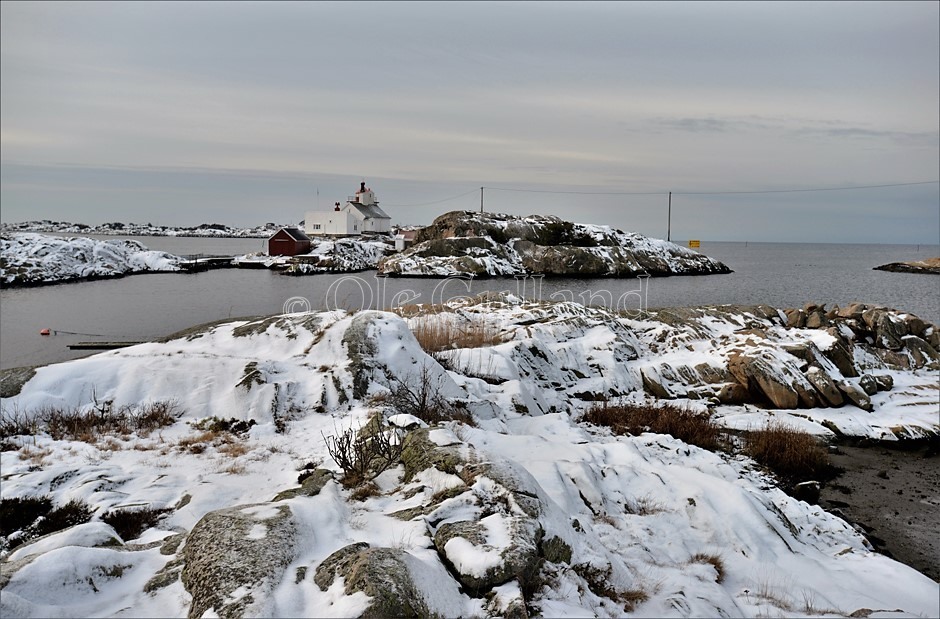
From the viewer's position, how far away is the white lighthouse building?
9106 cm

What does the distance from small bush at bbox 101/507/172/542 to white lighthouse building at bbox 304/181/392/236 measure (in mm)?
87727

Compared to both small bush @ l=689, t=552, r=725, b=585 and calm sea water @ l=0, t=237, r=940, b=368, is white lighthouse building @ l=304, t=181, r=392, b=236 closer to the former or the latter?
calm sea water @ l=0, t=237, r=940, b=368

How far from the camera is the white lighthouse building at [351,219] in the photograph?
91.1 meters

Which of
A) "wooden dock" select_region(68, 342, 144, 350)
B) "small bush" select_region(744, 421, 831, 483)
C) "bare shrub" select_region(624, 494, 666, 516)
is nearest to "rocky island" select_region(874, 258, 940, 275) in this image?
"small bush" select_region(744, 421, 831, 483)

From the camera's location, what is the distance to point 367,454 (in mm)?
7133

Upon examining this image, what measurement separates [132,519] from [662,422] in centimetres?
1117

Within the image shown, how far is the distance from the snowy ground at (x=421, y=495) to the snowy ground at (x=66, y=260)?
49484 mm

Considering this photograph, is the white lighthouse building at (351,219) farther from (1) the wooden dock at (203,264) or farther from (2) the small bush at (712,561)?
(2) the small bush at (712,561)

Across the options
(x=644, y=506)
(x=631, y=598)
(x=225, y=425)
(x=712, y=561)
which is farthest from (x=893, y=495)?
(x=225, y=425)

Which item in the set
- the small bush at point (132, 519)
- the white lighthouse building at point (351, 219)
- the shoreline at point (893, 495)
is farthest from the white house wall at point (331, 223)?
the small bush at point (132, 519)

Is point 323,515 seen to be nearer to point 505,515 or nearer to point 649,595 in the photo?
point 505,515

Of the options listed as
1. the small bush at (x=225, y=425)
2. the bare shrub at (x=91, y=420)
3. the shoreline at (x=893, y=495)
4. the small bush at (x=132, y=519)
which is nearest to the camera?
the small bush at (x=132, y=519)

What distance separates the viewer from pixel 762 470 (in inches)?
429

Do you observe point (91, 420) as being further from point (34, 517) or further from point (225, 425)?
point (34, 517)
